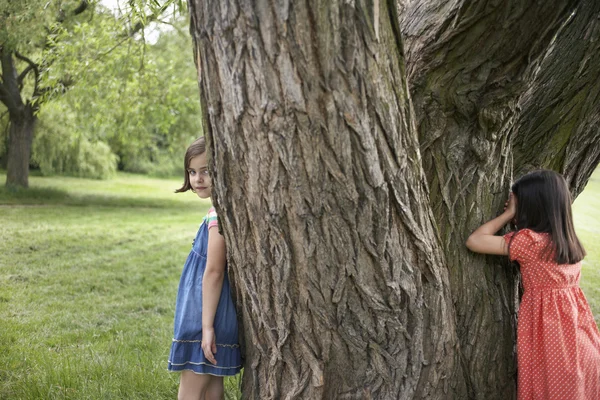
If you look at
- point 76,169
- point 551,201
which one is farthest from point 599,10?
point 76,169

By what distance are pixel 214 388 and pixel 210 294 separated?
61cm

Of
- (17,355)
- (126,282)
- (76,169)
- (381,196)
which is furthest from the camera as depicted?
(76,169)

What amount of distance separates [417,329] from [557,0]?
1388 mm

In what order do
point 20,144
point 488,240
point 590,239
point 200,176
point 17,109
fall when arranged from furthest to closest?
point 20,144 → point 17,109 → point 590,239 → point 200,176 → point 488,240

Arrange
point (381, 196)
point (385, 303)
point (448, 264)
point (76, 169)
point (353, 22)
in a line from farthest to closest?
1. point (76, 169)
2. point (448, 264)
3. point (385, 303)
4. point (381, 196)
5. point (353, 22)

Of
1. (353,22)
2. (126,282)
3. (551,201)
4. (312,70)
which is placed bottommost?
(126,282)

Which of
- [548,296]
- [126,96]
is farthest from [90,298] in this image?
[126,96]

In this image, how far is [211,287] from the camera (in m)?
2.47

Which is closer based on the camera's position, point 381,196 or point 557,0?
point 381,196

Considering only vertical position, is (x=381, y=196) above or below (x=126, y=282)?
above

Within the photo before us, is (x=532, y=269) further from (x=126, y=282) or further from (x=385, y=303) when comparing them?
(x=126, y=282)

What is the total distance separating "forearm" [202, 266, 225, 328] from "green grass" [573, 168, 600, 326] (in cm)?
450

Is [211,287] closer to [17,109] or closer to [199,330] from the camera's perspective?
[199,330]

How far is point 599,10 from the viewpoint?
2646 mm
